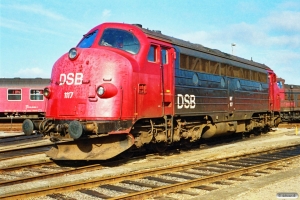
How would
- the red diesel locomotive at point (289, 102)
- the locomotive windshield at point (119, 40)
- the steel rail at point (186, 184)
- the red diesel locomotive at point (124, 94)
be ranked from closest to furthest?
the steel rail at point (186, 184), the red diesel locomotive at point (124, 94), the locomotive windshield at point (119, 40), the red diesel locomotive at point (289, 102)

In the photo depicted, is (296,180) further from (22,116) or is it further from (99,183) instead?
(22,116)

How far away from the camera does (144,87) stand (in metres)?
9.71

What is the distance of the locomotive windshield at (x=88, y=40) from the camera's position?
10256mm

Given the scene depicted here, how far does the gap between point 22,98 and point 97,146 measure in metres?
21.4

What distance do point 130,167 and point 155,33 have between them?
411 cm

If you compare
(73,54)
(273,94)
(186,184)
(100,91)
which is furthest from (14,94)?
(186,184)

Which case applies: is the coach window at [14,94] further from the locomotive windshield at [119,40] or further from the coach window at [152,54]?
the coach window at [152,54]

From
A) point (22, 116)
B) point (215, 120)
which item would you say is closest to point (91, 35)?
point (215, 120)

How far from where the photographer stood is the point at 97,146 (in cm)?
916

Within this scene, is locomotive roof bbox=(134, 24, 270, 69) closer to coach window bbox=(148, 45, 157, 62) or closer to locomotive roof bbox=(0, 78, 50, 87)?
coach window bbox=(148, 45, 157, 62)

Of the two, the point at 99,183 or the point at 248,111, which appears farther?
the point at 248,111

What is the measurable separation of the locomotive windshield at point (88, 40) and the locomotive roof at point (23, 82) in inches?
737

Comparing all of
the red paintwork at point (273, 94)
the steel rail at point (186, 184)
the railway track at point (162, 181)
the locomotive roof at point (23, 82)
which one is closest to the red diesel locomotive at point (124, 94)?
the railway track at point (162, 181)

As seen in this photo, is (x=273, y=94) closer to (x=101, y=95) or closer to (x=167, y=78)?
(x=167, y=78)
